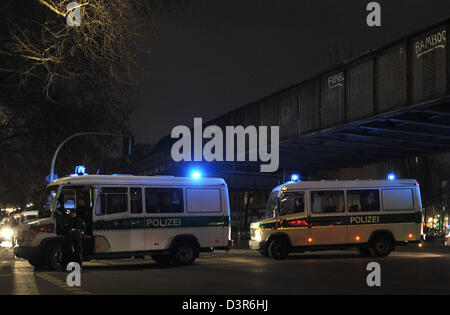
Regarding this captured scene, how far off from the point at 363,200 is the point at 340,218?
115cm

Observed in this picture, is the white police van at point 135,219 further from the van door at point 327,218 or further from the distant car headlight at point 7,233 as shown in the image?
the distant car headlight at point 7,233

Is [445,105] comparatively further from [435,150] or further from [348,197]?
[435,150]

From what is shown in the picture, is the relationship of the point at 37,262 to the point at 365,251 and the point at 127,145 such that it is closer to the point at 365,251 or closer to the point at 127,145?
the point at 127,145

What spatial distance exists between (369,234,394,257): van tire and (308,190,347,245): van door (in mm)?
1163

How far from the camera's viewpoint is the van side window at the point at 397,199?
24.0 m

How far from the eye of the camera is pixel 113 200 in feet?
63.6

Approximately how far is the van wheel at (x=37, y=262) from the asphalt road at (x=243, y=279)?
259mm

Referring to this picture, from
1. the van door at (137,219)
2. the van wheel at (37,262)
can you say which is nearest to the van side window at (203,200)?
the van door at (137,219)

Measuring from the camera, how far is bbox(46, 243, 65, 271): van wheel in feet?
59.9

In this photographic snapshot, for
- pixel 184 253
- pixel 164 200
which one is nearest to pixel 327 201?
pixel 184 253

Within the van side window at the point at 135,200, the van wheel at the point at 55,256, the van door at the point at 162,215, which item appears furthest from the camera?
the van door at the point at 162,215

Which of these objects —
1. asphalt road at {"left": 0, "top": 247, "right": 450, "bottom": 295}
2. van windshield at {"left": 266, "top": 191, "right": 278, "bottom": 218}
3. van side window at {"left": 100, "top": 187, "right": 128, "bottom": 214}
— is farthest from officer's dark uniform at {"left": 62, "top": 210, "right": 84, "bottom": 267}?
van windshield at {"left": 266, "top": 191, "right": 278, "bottom": 218}

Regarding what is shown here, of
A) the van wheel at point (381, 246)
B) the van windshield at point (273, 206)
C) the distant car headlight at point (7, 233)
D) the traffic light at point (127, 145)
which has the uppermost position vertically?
the traffic light at point (127, 145)
